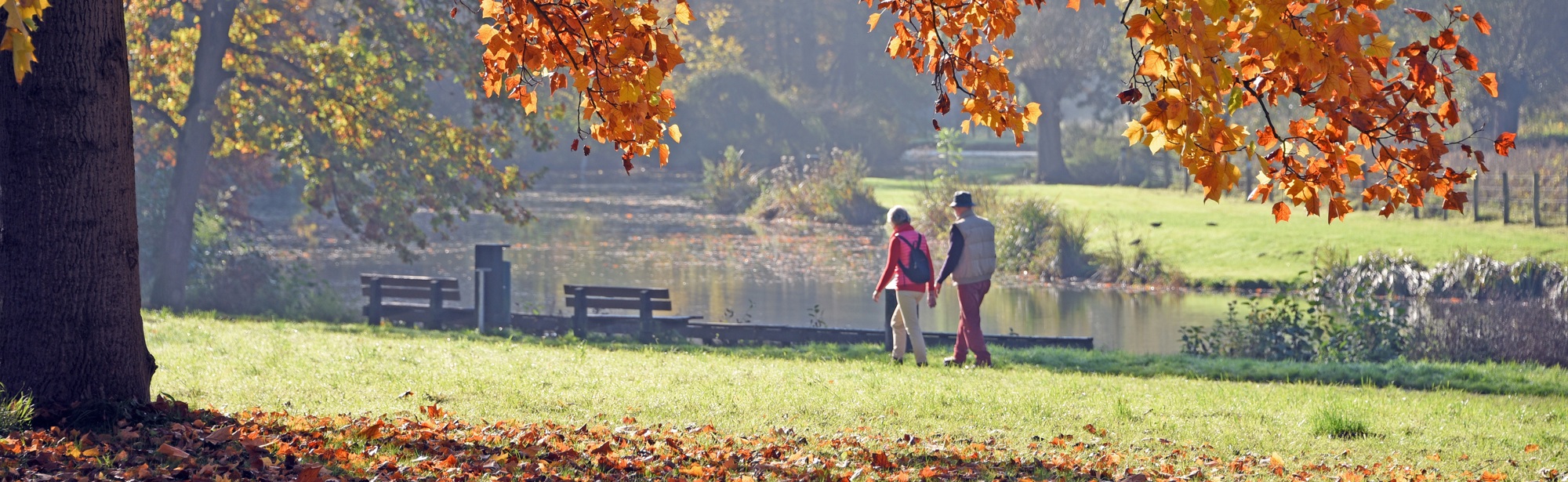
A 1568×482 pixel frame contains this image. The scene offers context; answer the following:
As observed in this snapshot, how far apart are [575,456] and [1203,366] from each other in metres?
8.39

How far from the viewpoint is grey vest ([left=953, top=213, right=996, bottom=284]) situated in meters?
12.4

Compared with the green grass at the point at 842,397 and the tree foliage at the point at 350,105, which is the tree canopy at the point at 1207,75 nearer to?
the green grass at the point at 842,397

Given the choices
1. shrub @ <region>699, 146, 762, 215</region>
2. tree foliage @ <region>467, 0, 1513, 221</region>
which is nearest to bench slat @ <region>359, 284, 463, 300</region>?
tree foliage @ <region>467, 0, 1513, 221</region>

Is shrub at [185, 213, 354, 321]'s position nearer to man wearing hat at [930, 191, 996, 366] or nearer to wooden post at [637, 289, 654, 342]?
wooden post at [637, 289, 654, 342]

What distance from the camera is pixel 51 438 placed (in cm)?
622

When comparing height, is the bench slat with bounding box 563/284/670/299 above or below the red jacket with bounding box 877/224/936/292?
below

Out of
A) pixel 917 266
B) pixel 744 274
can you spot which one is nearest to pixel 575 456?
pixel 917 266

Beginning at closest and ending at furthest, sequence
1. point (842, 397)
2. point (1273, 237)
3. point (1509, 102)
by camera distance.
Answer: point (842, 397) → point (1273, 237) → point (1509, 102)

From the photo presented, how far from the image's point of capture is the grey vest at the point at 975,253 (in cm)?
1238

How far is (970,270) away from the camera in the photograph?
12375mm

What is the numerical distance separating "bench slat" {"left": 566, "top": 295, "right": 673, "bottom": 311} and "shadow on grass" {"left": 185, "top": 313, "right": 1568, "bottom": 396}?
1.77 feet

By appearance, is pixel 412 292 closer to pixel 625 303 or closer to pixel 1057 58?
pixel 625 303

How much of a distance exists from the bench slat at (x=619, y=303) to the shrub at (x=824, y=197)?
23123 mm

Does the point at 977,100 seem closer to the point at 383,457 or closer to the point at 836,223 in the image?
the point at 383,457
